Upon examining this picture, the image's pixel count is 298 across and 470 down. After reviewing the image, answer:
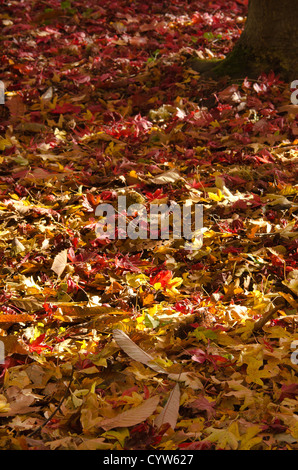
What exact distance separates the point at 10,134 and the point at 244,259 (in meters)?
2.16

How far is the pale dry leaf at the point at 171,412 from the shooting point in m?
1.69

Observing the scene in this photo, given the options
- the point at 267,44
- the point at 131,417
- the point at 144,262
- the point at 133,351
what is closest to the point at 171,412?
the point at 131,417

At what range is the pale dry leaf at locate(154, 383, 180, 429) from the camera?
1.69 meters

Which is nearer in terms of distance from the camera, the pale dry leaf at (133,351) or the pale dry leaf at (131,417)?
the pale dry leaf at (131,417)

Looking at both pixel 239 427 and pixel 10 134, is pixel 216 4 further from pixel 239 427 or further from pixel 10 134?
pixel 239 427

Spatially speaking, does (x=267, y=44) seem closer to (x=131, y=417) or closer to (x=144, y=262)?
(x=144, y=262)

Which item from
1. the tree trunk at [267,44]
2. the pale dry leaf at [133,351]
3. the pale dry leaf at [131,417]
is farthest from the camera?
the tree trunk at [267,44]

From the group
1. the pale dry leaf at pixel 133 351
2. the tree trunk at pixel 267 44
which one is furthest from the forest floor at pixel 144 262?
the tree trunk at pixel 267 44

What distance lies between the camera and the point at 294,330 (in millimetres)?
2088

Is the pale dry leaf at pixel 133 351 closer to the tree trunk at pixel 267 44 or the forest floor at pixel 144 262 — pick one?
the forest floor at pixel 144 262

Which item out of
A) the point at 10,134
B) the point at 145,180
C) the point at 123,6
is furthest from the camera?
the point at 123,6

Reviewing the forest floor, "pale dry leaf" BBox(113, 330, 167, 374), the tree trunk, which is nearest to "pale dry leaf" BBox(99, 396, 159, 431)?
the forest floor

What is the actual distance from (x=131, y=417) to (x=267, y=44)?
3523 millimetres

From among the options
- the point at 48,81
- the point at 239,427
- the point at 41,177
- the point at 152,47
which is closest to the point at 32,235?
the point at 41,177
